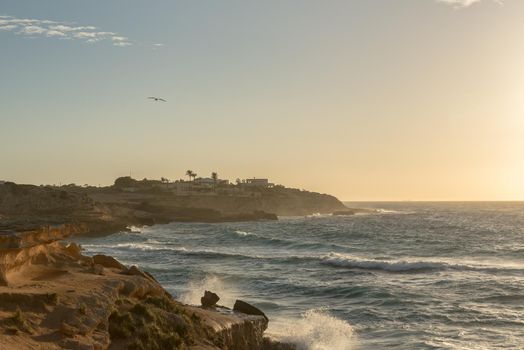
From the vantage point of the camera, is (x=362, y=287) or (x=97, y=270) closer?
(x=97, y=270)

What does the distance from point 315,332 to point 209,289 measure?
407 inches

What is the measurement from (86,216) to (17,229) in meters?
69.6

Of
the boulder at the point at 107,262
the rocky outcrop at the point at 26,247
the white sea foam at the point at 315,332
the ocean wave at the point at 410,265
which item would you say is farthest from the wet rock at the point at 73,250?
the ocean wave at the point at 410,265

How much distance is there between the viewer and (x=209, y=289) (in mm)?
31906

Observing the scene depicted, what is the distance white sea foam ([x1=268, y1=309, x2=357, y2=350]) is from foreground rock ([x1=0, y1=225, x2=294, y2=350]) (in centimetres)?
174

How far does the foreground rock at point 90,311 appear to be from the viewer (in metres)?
12.7

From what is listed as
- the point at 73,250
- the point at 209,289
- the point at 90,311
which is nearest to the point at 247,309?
the point at 73,250

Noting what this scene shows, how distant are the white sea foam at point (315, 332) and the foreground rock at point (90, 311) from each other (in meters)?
1.74

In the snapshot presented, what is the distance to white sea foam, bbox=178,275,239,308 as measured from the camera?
91.9 feet

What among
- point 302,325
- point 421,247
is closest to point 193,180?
point 421,247

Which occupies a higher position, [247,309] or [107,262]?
[107,262]

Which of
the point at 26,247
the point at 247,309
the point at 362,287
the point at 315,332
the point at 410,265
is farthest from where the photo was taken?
A: the point at 410,265

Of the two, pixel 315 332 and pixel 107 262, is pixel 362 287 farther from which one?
pixel 107 262

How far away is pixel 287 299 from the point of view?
3055 cm
